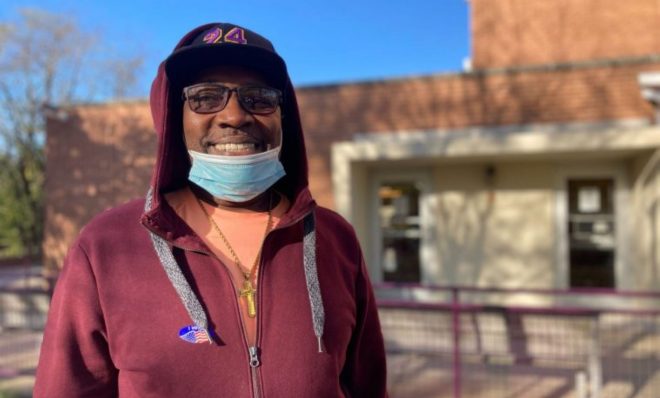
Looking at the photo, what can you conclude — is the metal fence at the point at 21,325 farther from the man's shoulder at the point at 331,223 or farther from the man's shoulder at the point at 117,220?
the man's shoulder at the point at 331,223

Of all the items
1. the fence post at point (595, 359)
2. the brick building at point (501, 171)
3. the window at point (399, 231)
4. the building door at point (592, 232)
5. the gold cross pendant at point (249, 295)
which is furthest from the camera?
the window at point (399, 231)

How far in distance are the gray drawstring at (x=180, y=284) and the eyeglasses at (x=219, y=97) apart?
439 mm

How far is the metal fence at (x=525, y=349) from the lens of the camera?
174 inches

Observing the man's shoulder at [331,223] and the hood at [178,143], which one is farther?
the man's shoulder at [331,223]

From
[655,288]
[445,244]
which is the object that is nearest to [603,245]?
[655,288]

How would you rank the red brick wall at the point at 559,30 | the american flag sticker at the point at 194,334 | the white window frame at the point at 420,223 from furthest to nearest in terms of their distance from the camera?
the red brick wall at the point at 559,30 < the white window frame at the point at 420,223 < the american flag sticker at the point at 194,334

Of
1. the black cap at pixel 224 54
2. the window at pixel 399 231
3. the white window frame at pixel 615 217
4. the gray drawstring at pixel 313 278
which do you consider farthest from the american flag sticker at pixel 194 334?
the white window frame at pixel 615 217

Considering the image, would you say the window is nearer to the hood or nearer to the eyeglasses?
the hood

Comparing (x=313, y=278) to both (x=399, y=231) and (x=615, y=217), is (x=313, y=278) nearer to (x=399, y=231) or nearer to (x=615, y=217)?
(x=399, y=231)

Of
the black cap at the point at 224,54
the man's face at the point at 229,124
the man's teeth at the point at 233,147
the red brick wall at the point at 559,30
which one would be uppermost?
the red brick wall at the point at 559,30

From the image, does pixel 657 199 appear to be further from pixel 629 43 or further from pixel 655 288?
pixel 629 43

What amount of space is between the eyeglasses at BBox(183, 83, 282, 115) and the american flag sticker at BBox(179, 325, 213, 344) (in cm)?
67

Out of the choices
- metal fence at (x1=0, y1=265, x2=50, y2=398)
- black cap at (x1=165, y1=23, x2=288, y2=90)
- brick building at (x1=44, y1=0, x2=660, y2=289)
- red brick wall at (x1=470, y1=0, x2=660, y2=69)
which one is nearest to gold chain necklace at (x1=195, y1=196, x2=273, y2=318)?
black cap at (x1=165, y1=23, x2=288, y2=90)

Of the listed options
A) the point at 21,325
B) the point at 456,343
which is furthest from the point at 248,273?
the point at 21,325
